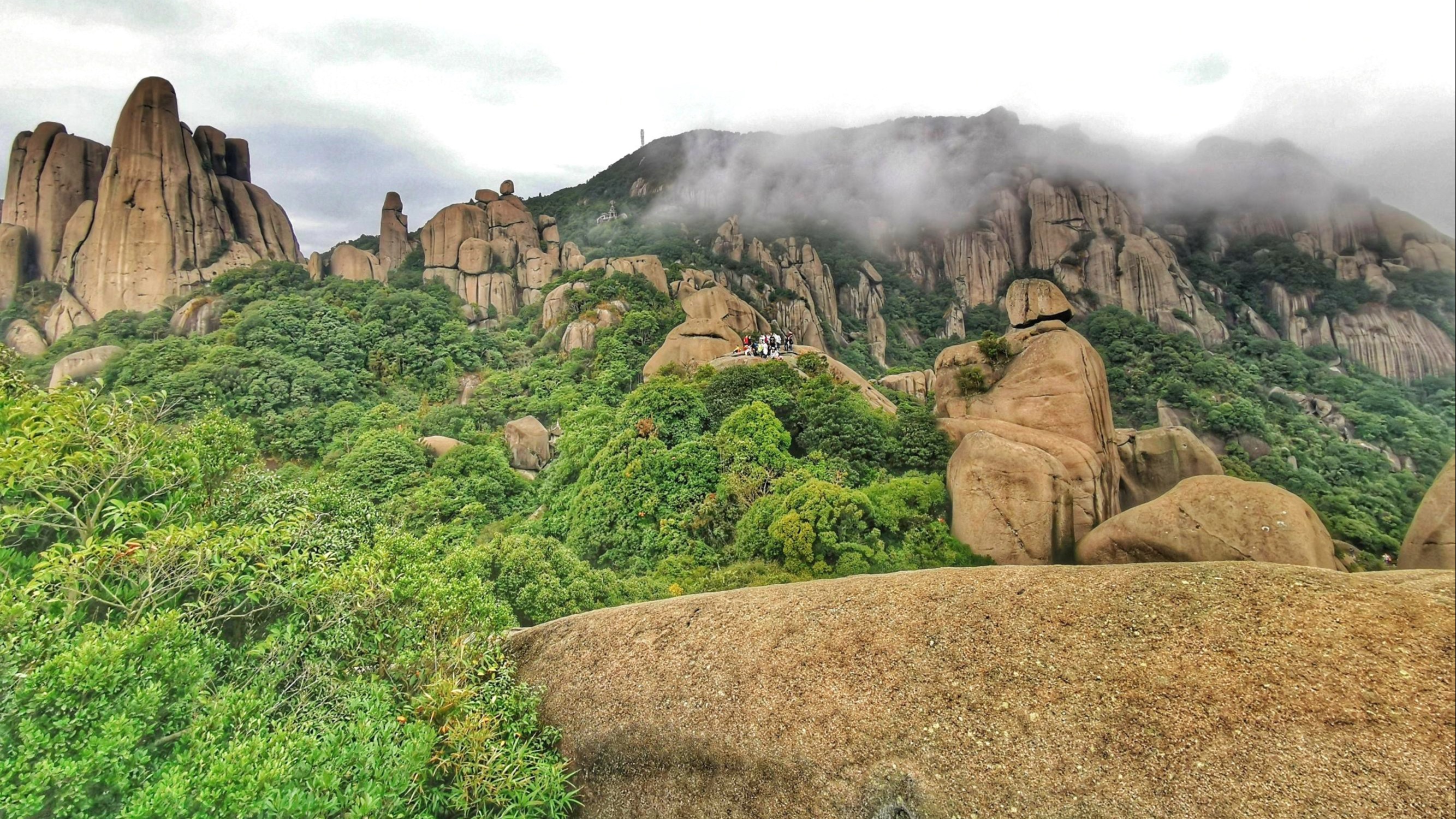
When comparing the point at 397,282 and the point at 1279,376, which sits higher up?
the point at 397,282

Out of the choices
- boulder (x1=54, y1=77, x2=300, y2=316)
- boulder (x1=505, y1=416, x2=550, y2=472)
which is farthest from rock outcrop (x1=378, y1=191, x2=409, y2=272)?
boulder (x1=505, y1=416, x2=550, y2=472)

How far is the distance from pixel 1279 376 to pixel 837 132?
91.9m

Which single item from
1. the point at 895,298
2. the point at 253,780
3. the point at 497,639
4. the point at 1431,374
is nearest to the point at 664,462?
the point at 497,639

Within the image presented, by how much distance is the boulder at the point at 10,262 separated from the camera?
140 feet

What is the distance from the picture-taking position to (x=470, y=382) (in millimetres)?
42094

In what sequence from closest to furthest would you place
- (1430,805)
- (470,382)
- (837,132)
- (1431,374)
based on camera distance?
1. (1430,805)
2. (1431,374)
3. (470,382)
4. (837,132)

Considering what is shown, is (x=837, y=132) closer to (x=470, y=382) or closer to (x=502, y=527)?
(x=470, y=382)

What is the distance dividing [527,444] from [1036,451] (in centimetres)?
2657

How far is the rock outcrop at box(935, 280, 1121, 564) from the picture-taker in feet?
47.2

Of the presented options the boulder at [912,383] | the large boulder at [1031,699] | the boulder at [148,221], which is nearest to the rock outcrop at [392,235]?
the boulder at [148,221]

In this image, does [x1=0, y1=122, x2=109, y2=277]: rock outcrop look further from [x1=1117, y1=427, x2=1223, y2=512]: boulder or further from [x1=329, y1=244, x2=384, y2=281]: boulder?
[x1=1117, y1=427, x2=1223, y2=512]: boulder

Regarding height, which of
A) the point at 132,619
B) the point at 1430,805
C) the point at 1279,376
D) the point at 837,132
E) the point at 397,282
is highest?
the point at 837,132

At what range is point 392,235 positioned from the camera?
5934 cm

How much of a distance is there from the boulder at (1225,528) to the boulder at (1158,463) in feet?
22.1
